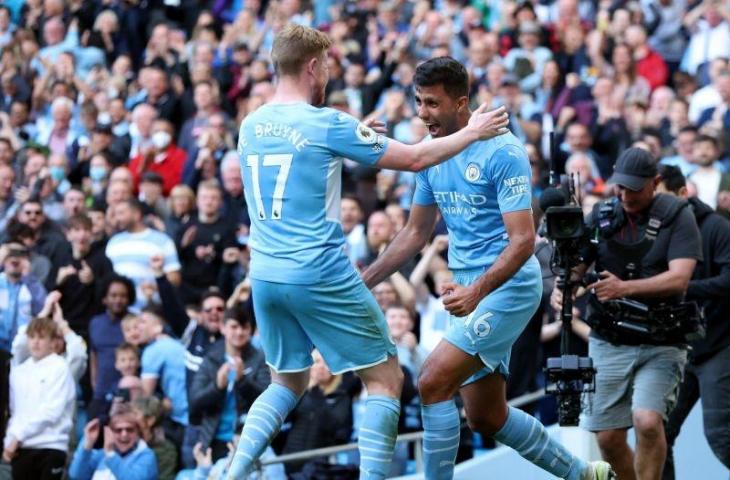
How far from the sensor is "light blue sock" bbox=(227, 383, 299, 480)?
7.32 metres

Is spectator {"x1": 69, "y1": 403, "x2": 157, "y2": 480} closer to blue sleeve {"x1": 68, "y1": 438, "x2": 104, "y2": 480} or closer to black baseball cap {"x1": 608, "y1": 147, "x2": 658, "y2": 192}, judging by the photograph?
blue sleeve {"x1": 68, "y1": 438, "x2": 104, "y2": 480}

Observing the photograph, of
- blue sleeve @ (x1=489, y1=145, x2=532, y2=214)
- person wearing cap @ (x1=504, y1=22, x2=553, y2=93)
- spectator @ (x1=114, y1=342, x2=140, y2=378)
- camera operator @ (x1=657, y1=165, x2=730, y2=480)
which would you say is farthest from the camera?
person wearing cap @ (x1=504, y1=22, x2=553, y2=93)

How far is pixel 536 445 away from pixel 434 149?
1.69 meters

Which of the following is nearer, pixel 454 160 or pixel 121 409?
pixel 454 160

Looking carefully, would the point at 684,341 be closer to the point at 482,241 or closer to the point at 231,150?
the point at 482,241

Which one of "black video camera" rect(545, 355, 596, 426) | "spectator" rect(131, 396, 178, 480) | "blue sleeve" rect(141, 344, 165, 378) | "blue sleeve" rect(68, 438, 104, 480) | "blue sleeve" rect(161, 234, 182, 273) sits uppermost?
"blue sleeve" rect(161, 234, 182, 273)

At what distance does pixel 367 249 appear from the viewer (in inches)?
530

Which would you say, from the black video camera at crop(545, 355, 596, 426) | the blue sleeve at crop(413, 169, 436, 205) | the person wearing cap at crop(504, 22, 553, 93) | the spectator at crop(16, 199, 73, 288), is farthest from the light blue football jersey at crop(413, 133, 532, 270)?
the person wearing cap at crop(504, 22, 553, 93)

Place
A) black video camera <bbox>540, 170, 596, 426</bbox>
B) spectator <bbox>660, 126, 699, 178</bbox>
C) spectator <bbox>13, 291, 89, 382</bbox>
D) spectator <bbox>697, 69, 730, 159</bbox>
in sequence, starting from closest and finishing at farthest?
1. black video camera <bbox>540, 170, 596, 426</bbox>
2. spectator <bbox>13, 291, 89, 382</bbox>
3. spectator <bbox>660, 126, 699, 178</bbox>
4. spectator <bbox>697, 69, 730, 159</bbox>

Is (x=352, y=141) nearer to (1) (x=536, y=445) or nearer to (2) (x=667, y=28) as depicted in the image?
(1) (x=536, y=445)

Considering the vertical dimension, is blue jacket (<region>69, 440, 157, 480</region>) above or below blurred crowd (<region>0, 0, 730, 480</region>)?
below

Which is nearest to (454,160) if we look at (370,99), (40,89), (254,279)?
(254,279)

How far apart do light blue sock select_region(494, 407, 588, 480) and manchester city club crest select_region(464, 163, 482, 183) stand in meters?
1.22

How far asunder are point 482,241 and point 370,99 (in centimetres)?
961
